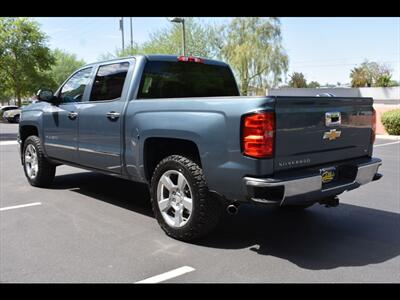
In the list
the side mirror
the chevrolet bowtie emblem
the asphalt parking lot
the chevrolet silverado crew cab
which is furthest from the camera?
the side mirror

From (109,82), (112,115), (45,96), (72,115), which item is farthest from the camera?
(45,96)

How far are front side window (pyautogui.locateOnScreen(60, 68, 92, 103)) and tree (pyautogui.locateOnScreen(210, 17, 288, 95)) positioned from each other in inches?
1215

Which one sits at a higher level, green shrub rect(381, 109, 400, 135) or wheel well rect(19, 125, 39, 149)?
wheel well rect(19, 125, 39, 149)

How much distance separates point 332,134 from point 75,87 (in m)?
3.72

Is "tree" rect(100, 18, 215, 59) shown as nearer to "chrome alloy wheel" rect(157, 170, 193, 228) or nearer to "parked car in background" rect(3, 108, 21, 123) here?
"parked car in background" rect(3, 108, 21, 123)

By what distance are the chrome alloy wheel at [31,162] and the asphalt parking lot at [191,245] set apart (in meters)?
0.67

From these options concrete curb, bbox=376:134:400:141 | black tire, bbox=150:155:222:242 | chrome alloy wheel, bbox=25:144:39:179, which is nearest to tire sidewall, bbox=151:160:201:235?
black tire, bbox=150:155:222:242

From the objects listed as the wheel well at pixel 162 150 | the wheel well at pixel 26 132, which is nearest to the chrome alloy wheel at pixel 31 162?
the wheel well at pixel 26 132

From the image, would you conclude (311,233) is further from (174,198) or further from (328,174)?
(174,198)

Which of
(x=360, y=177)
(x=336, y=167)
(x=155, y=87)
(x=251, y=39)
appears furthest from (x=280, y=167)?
(x=251, y=39)

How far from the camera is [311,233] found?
15.4ft

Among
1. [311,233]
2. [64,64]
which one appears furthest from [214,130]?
[64,64]

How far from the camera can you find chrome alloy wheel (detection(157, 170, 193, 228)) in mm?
4336

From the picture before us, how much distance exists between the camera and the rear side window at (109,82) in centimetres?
530
